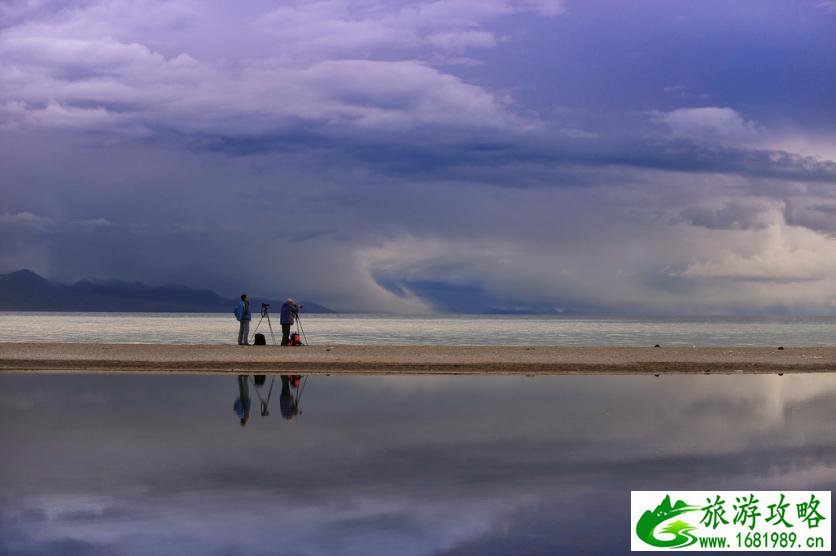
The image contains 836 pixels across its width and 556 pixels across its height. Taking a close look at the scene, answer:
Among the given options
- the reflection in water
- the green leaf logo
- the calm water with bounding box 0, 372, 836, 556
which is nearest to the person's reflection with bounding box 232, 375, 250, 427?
the reflection in water

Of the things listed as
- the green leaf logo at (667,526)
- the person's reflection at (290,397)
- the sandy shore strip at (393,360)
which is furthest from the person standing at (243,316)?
the green leaf logo at (667,526)

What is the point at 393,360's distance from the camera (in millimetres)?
36469

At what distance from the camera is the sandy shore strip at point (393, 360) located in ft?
109

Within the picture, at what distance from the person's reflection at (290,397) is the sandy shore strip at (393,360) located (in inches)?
130

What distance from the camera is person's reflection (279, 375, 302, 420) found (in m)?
19.5

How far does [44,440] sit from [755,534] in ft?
35.8

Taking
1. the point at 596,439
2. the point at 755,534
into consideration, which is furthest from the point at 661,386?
the point at 755,534

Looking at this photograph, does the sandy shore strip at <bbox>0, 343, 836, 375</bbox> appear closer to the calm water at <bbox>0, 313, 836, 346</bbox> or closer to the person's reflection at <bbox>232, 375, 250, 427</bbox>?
the person's reflection at <bbox>232, 375, 250, 427</bbox>

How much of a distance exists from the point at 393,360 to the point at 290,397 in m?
13.7

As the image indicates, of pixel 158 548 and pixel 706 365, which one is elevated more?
pixel 706 365

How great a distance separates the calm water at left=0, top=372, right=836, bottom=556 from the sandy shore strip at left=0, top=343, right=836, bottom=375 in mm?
9086

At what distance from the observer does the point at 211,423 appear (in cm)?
1759

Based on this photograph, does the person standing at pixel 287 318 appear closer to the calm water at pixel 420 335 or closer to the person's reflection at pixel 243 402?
the person's reflection at pixel 243 402

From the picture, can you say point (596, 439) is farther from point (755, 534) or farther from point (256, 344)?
point (256, 344)
